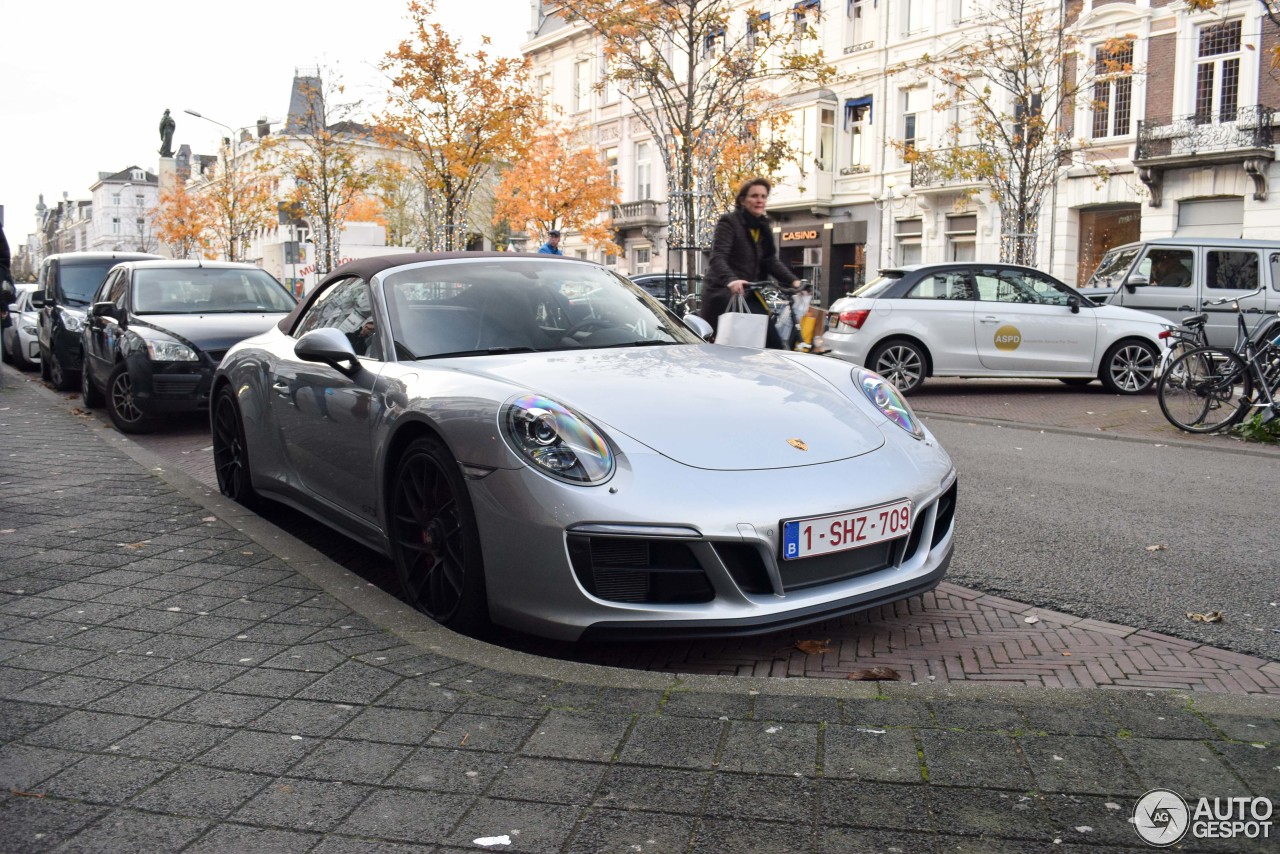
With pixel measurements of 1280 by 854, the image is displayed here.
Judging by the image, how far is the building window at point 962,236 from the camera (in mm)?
31875

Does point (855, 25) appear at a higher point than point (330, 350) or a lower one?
higher

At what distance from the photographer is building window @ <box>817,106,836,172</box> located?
3569 cm

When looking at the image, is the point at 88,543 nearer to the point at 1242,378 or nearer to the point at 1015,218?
the point at 1242,378

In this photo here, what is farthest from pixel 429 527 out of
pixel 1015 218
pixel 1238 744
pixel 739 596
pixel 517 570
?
pixel 1015 218

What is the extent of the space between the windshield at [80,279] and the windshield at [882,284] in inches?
372

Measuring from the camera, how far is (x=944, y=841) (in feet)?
7.35

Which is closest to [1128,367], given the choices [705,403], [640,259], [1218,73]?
[705,403]

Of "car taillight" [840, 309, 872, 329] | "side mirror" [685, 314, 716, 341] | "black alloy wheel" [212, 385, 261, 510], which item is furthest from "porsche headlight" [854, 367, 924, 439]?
"car taillight" [840, 309, 872, 329]

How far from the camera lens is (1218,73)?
85.9 feet

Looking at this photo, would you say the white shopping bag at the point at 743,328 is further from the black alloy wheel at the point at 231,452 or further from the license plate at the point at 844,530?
the license plate at the point at 844,530

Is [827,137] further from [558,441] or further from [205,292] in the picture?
[558,441]

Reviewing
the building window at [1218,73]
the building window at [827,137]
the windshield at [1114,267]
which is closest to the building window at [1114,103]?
the building window at [1218,73]

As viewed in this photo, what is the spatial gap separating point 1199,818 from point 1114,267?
15.0 m

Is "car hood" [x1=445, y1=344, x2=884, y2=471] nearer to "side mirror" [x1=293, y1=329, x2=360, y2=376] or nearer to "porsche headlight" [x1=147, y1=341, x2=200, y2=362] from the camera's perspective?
"side mirror" [x1=293, y1=329, x2=360, y2=376]
